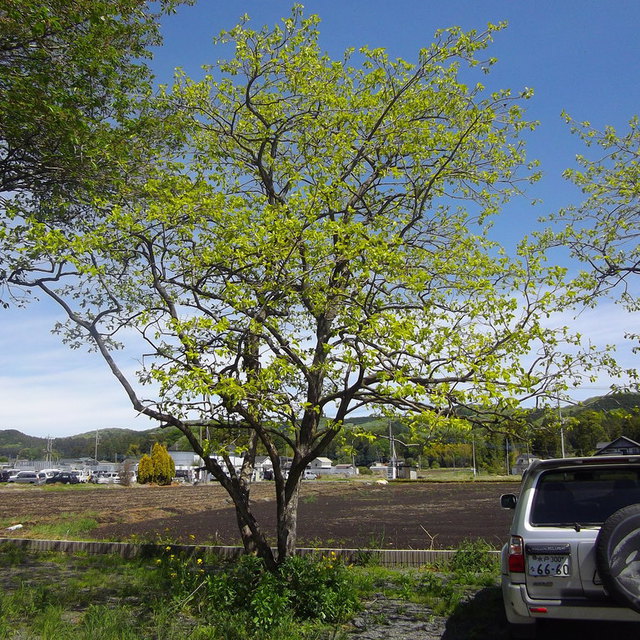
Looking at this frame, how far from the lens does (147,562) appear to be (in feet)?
35.0

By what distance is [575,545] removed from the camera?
4.72 meters

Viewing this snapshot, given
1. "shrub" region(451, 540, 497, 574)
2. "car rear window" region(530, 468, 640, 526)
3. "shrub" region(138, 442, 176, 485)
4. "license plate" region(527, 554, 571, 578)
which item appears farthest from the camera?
"shrub" region(138, 442, 176, 485)

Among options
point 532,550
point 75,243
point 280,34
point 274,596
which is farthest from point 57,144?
point 532,550

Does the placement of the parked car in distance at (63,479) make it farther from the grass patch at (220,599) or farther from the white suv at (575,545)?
the white suv at (575,545)

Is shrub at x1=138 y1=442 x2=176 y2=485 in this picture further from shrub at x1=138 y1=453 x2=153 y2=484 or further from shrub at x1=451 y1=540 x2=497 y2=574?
shrub at x1=451 y1=540 x2=497 y2=574

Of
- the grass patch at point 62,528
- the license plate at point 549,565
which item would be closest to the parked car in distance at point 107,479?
the grass patch at point 62,528

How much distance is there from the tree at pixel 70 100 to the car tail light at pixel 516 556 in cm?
649

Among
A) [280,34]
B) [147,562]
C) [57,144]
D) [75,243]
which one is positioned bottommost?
[147,562]

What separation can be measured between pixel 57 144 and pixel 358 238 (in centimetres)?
436

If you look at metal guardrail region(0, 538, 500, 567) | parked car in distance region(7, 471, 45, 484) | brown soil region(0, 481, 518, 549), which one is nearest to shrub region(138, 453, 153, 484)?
parked car in distance region(7, 471, 45, 484)

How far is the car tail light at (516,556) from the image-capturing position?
16.1ft

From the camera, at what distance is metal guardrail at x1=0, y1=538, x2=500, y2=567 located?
10.1m

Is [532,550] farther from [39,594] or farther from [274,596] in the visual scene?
[39,594]

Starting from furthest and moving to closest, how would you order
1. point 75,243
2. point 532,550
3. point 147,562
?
1. point 147,562
2. point 75,243
3. point 532,550
